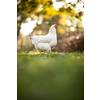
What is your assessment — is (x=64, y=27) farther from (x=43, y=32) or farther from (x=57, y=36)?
(x=43, y=32)

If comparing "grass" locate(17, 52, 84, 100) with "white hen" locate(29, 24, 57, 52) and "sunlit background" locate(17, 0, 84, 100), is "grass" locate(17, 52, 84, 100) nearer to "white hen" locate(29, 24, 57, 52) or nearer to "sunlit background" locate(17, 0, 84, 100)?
"sunlit background" locate(17, 0, 84, 100)

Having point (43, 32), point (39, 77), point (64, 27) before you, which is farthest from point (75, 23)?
point (39, 77)

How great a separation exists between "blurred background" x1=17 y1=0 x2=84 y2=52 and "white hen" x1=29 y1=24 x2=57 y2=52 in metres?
0.06

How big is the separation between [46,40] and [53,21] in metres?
0.33

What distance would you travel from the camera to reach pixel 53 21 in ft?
7.56

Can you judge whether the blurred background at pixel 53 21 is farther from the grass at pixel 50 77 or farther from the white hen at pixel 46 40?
the grass at pixel 50 77

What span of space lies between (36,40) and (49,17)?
1.42ft

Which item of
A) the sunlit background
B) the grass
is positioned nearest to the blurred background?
the sunlit background

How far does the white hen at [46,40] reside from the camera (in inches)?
91.7

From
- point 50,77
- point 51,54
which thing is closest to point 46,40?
point 51,54

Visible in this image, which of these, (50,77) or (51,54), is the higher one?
(51,54)

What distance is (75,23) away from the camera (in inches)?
93.1

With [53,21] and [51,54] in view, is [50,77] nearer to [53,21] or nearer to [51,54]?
[51,54]

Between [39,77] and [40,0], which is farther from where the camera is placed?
[40,0]
